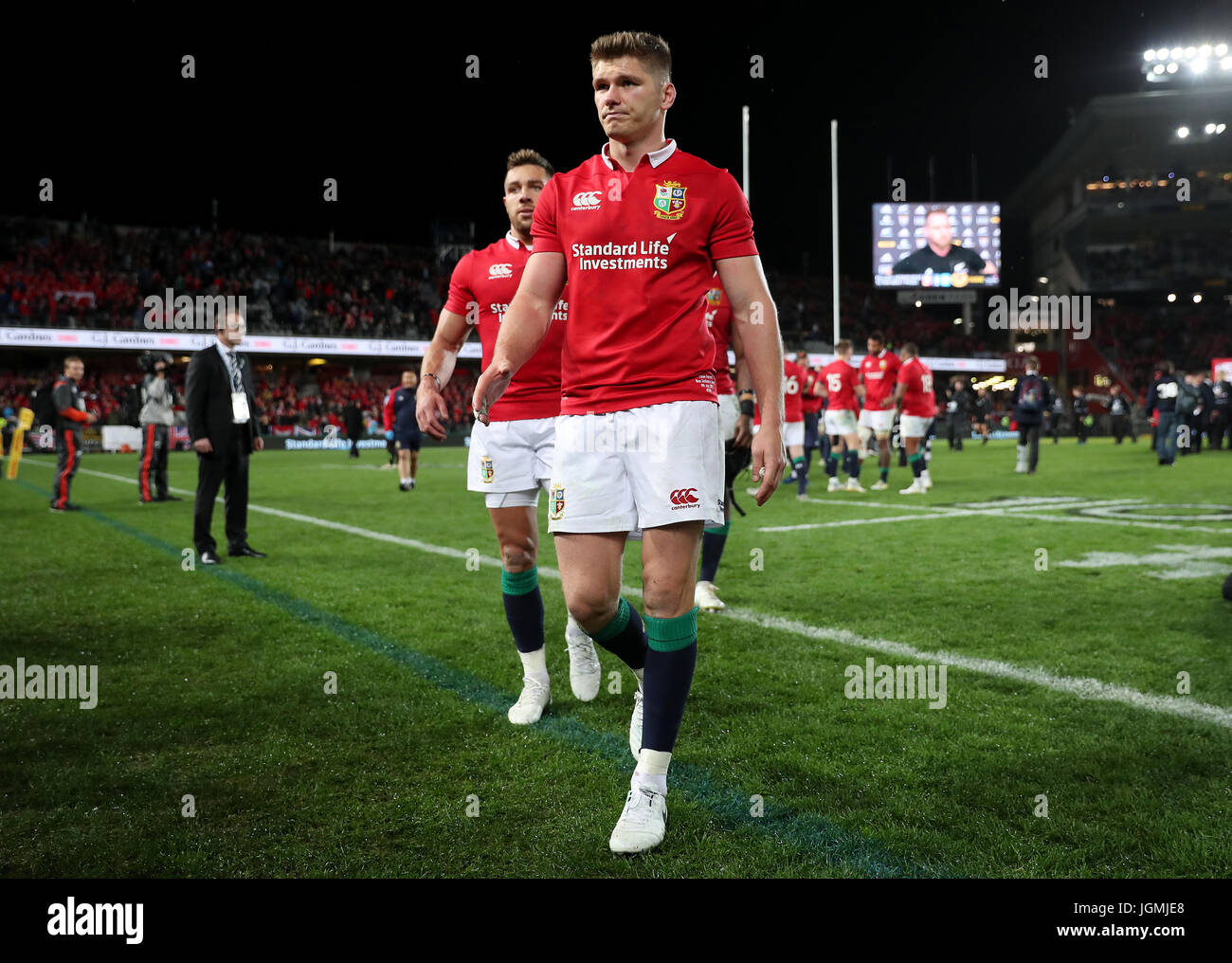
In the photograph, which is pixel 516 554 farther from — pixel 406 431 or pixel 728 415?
pixel 406 431

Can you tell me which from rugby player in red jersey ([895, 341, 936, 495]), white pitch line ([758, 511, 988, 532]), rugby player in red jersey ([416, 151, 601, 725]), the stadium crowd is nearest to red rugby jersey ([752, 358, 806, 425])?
rugby player in red jersey ([895, 341, 936, 495])

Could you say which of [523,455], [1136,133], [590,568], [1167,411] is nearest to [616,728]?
[590,568]

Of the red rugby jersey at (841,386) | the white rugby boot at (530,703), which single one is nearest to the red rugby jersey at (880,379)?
the red rugby jersey at (841,386)

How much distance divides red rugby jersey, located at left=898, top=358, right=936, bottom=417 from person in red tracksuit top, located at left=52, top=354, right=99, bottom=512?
34.8 feet

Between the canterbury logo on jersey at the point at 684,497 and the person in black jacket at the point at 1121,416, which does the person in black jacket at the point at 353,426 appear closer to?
the person in black jacket at the point at 1121,416

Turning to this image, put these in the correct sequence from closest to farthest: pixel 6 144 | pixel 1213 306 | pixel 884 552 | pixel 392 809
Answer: pixel 392 809 → pixel 884 552 → pixel 6 144 → pixel 1213 306

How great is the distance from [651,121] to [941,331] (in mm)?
58682

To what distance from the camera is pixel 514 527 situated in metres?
3.72

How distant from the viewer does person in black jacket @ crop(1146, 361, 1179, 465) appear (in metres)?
17.4

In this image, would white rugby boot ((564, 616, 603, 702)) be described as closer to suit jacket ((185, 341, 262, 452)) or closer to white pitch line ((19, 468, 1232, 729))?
white pitch line ((19, 468, 1232, 729))

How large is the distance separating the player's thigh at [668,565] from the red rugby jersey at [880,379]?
36.5 feet

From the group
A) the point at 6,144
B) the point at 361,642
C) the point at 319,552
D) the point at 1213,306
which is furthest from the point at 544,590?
the point at 1213,306

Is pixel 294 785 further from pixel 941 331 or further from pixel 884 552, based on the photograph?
pixel 941 331

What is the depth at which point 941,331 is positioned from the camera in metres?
57.4
